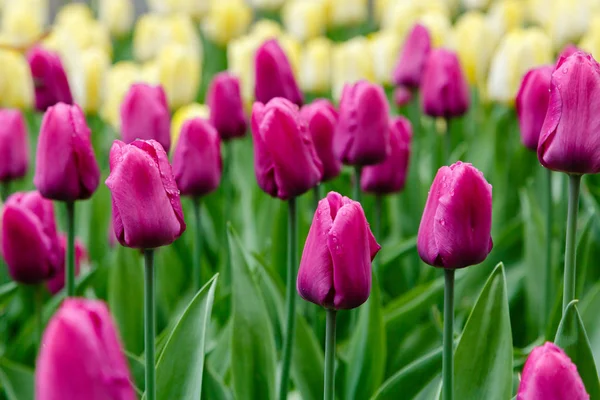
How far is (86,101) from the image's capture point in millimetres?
2783

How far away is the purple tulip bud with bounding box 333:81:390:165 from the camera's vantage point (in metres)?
1.48

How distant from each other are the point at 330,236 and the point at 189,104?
6.08ft

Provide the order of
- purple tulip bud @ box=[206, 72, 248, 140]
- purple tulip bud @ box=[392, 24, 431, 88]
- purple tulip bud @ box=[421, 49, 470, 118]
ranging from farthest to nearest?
1. purple tulip bud @ box=[392, 24, 431, 88]
2. purple tulip bud @ box=[421, 49, 470, 118]
3. purple tulip bud @ box=[206, 72, 248, 140]

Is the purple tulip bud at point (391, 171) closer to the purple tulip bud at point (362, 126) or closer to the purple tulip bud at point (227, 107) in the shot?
the purple tulip bud at point (362, 126)

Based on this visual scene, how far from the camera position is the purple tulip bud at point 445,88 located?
6.46 ft

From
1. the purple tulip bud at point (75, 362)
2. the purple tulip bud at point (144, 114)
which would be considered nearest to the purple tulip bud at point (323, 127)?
the purple tulip bud at point (144, 114)

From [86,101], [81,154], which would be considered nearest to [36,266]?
[81,154]

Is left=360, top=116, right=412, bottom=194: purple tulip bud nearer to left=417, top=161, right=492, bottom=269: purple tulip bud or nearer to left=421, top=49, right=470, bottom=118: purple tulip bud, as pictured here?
left=421, top=49, right=470, bottom=118: purple tulip bud

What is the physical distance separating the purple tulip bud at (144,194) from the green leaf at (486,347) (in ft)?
1.33

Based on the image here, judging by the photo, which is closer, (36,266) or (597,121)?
(597,121)

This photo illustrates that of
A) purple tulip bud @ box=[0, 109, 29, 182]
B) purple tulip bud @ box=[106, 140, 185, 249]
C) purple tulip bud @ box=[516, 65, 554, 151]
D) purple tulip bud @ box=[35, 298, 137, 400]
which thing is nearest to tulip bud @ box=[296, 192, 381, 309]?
purple tulip bud @ box=[106, 140, 185, 249]

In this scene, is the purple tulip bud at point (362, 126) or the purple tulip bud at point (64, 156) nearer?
the purple tulip bud at point (64, 156)

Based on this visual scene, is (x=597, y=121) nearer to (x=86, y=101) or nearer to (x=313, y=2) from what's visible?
(x=86, y=101)

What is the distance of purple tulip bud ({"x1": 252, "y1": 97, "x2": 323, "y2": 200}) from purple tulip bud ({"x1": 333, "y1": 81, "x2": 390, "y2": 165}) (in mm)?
184
